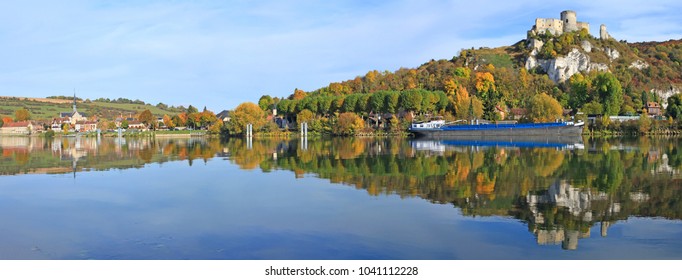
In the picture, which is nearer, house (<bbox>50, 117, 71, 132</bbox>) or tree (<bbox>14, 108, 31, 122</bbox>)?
house (<bbox>50, 117, 71, 132</bbox>)

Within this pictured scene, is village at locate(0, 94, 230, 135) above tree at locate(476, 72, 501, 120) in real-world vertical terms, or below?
below

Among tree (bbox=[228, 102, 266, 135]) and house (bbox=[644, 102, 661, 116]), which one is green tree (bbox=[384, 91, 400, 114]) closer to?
tree (bbox=[228, 102, 266, 135])

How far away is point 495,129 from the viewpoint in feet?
277

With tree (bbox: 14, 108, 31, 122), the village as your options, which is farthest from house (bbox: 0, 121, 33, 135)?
tree (bbox: 14, 108, 31, 122)

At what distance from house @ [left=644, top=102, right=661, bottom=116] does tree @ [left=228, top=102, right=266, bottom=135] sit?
69449 millimetres

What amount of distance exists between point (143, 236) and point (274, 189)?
8.64 metres

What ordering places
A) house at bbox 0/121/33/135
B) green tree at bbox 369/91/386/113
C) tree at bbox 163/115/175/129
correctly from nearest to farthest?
green tree at bbox 369/91/386/113 < tree at bbox 163/115/175/129 < house at bbox 0/121/33/135

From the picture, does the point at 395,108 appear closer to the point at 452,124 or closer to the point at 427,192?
the point at 452,124

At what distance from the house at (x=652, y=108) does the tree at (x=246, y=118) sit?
2734 inches

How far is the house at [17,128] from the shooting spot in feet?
483

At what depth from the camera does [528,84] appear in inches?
4604

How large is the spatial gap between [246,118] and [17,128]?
8196 cm

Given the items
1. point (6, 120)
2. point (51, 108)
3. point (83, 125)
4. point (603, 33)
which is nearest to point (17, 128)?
point (6, 120)

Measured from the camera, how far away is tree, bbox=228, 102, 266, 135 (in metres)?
102
